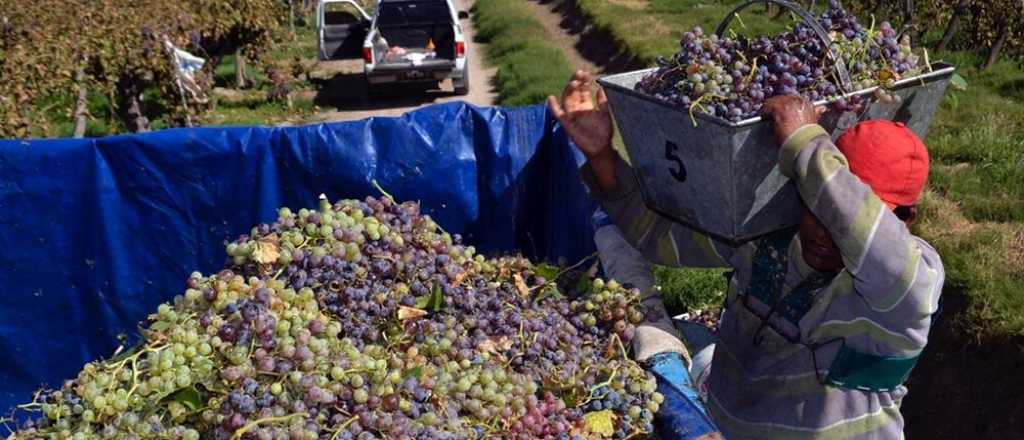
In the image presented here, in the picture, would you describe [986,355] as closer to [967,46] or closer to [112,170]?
[112,170]

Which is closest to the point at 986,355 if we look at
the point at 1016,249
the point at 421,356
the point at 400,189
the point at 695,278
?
the point at 1016,249

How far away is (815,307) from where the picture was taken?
101 inches

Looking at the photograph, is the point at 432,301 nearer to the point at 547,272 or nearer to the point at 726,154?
the point at 547,272

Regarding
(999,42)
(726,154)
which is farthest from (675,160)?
(999,42)

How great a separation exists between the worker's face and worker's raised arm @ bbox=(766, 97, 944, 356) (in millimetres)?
143

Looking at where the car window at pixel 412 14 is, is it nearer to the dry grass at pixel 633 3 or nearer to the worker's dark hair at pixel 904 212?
the dry grass at pixel 633 3

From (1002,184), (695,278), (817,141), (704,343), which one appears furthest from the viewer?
(1002,184)

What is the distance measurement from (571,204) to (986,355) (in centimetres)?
272

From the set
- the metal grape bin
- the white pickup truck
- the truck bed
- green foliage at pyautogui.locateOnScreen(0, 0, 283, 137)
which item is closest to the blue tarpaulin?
the metal grape bin

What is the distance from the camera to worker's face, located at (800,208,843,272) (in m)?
2.38

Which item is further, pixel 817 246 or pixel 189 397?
pixel 817 246

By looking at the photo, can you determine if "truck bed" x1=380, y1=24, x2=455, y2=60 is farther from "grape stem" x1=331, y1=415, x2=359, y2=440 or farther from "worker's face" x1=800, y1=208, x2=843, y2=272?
"grape stem" x1=331, y1=415, x2=359, y2=440

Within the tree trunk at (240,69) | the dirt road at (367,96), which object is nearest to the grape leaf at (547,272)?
the dirt road at (367,96)

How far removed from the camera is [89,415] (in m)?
2.19
